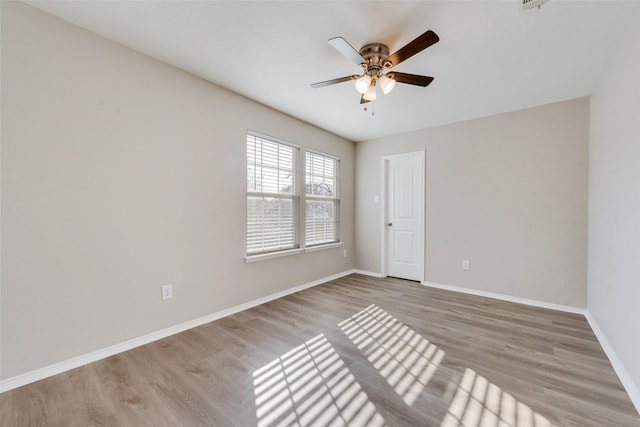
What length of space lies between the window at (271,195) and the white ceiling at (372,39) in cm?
68

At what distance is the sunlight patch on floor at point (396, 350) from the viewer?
5.81 ft

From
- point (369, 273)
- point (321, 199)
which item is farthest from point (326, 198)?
point (369, 273)

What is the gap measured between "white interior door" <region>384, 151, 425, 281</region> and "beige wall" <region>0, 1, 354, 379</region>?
2.65 meters

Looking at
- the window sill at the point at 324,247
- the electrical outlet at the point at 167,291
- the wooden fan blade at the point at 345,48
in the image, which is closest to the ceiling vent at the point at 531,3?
the wooden fan blade at the point at 345,48

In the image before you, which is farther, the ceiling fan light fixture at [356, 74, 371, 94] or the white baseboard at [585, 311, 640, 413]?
the ceiling fan light fixture at [356, 74, 371, 94]

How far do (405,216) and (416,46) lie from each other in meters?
3.00

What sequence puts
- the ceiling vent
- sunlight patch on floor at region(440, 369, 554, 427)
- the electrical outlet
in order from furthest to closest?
the electrical outlet, the ceiling vent, sunlight patch on floor at region(440, 369, 554, 427)

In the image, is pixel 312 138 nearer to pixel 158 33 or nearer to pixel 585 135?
pixel 158 33

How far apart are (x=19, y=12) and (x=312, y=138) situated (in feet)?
9.60

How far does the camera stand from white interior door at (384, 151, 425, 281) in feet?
13.7

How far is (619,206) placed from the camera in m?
1.92

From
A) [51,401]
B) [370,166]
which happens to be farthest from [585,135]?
[51,401]

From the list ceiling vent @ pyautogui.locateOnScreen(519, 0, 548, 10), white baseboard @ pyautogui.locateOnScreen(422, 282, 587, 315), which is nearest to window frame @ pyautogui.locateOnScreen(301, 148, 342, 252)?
white baseboard @ pyautogui.locateOnScreen(422, 282, 587, 315)

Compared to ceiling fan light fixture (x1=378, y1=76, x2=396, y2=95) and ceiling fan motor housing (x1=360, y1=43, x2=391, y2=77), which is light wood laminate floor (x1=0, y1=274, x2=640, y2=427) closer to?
ceiling fan light fixture (x1=378, y1=76, x2=396, y2=95)
